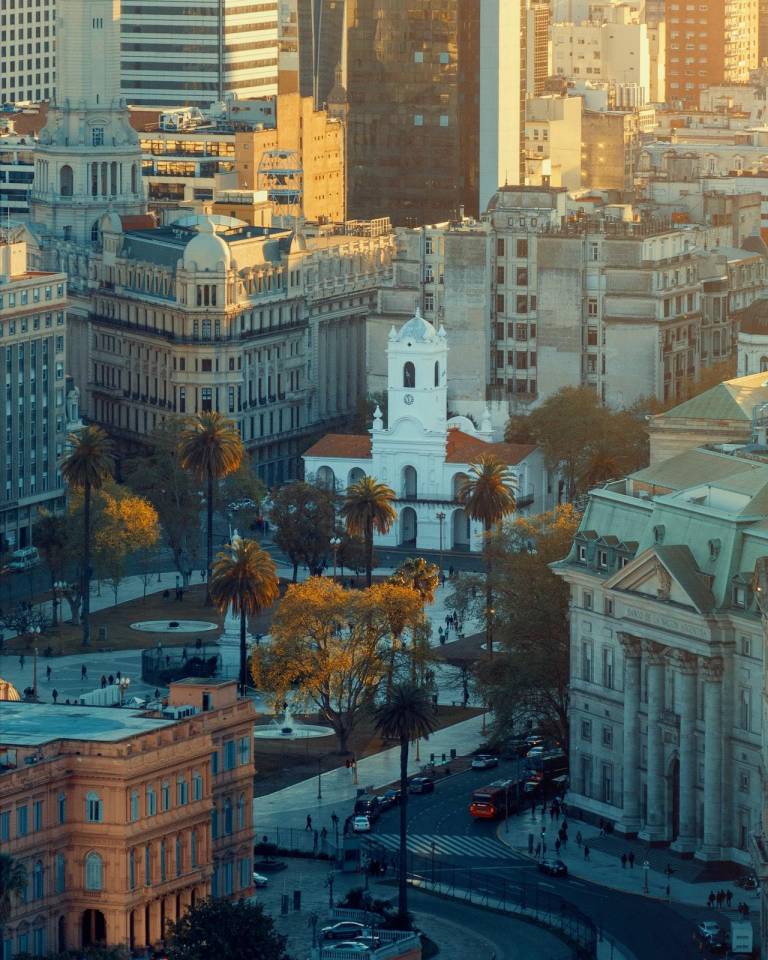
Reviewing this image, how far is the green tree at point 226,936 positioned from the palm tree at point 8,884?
8.11 metres

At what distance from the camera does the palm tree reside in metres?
193

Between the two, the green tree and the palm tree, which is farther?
the green tree

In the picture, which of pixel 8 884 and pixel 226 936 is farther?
pixel 226 936

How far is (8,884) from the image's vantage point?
635ft

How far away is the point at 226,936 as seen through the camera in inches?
7707

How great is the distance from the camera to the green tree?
195250 mm

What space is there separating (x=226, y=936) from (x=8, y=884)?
10849 mm

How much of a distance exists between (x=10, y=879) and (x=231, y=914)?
1102 cm

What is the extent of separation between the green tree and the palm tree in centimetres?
811

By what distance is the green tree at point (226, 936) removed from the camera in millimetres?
195250

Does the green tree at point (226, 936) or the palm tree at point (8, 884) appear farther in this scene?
the green tree at point (226, 936)

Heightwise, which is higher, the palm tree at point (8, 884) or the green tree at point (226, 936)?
the palm tree at point (8, 884)

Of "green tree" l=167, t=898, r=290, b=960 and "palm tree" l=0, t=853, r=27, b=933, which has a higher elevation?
"palm tree" l=0, t=853, r=27, b=933

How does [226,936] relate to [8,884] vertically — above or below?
below
